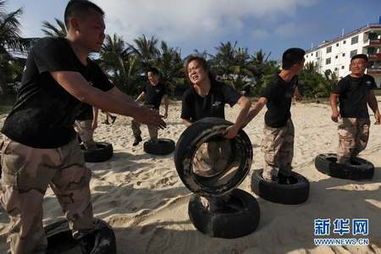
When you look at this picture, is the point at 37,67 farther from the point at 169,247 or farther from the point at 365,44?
the point at 365,44

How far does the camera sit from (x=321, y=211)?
4109 mm

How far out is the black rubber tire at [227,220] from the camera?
11.0 feet

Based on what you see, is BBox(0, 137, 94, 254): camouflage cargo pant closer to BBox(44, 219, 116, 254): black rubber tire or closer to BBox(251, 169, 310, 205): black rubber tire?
BBox(44, 219, 116, 254): black rubber tire

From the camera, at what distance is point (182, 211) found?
13.4 feet

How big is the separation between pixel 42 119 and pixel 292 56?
129 inches

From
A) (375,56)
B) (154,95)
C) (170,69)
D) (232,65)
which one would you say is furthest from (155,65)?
(375,56)

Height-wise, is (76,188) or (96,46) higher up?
(96,46)

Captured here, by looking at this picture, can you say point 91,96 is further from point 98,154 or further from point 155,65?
point 155,65

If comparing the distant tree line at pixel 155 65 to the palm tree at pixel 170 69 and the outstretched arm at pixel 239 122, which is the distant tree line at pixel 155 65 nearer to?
the palm tree at pixel 170 69

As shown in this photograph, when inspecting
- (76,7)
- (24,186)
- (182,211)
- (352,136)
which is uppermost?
(76,7)

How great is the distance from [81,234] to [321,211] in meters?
3.04

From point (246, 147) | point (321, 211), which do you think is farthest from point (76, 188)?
point (321, 211)

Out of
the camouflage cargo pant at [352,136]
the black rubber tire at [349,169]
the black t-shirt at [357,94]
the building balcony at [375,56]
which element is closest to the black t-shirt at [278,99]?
the black t-shirt at [357,94]

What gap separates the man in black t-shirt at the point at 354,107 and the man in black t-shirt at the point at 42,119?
13.6ft
